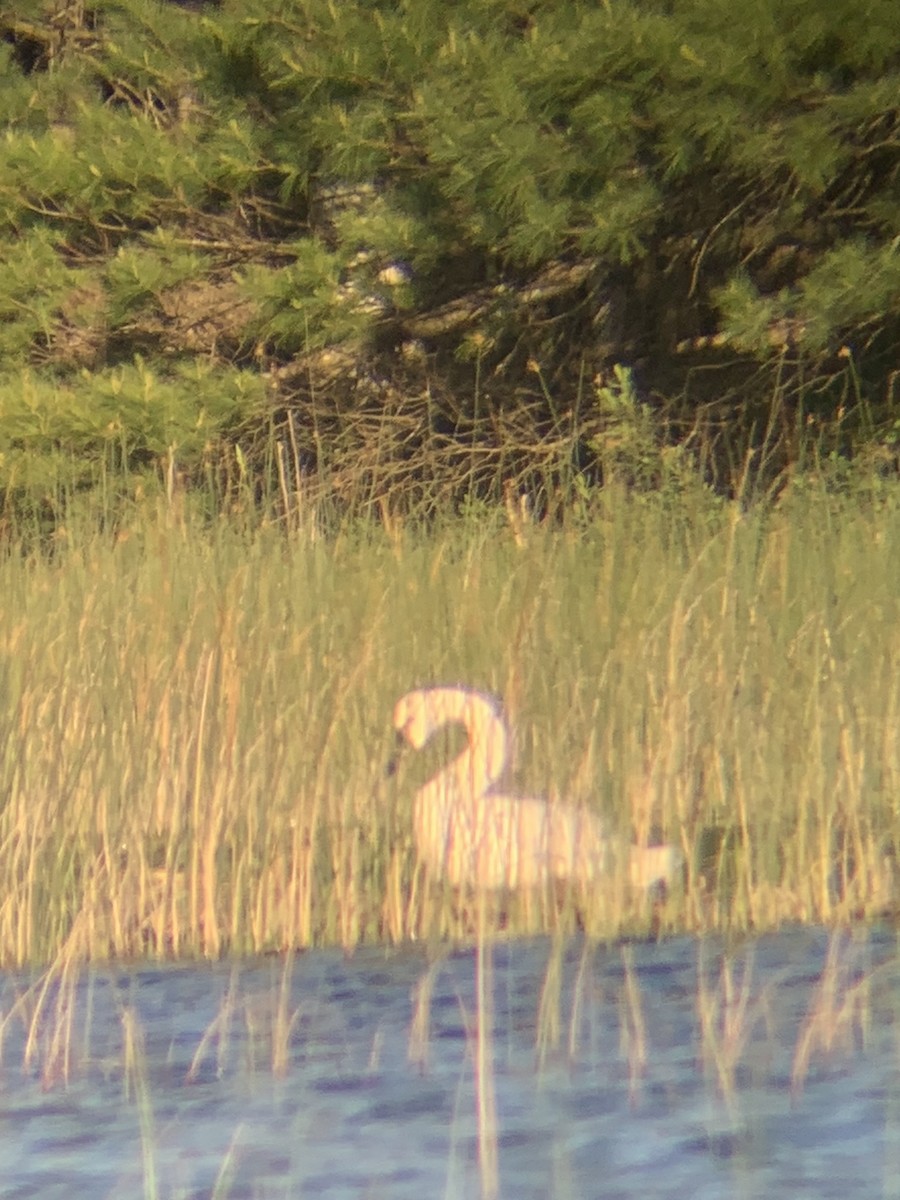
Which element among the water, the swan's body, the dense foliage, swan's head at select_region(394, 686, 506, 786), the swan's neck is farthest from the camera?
the dense foliage

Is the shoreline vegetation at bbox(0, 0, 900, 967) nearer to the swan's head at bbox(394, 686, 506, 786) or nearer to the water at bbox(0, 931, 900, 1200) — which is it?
the swan's head at bbox(394, 686, 506, 786)

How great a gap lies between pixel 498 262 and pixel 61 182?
225 centimetres

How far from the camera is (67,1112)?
10.8 ft

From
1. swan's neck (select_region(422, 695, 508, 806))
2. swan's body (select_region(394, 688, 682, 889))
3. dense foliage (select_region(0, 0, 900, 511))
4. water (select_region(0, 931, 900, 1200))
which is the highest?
dense foliage (select_region(0, 0, 900, 511))

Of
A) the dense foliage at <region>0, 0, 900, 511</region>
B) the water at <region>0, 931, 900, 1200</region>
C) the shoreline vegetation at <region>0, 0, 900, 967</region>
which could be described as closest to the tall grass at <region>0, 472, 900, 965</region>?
the shoreline vegetation at <region>0, 0, 900, 967</region>

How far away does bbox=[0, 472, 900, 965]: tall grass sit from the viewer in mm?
4211

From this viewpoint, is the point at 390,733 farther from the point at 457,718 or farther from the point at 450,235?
the point at 450,235

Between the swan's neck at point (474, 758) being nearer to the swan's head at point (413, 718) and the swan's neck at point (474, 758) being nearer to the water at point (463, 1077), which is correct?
the swan's head at point (413, 718)

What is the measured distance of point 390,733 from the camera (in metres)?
4.58

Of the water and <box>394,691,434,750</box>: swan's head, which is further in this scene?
<box>394,691,434,750</box>: swan's head

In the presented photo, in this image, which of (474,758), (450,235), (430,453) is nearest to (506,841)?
(474,758)

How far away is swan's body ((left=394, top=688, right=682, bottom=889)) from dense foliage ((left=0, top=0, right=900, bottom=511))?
3.49 meters

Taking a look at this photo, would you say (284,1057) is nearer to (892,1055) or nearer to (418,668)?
(892,1055)

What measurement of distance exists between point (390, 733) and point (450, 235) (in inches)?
228
